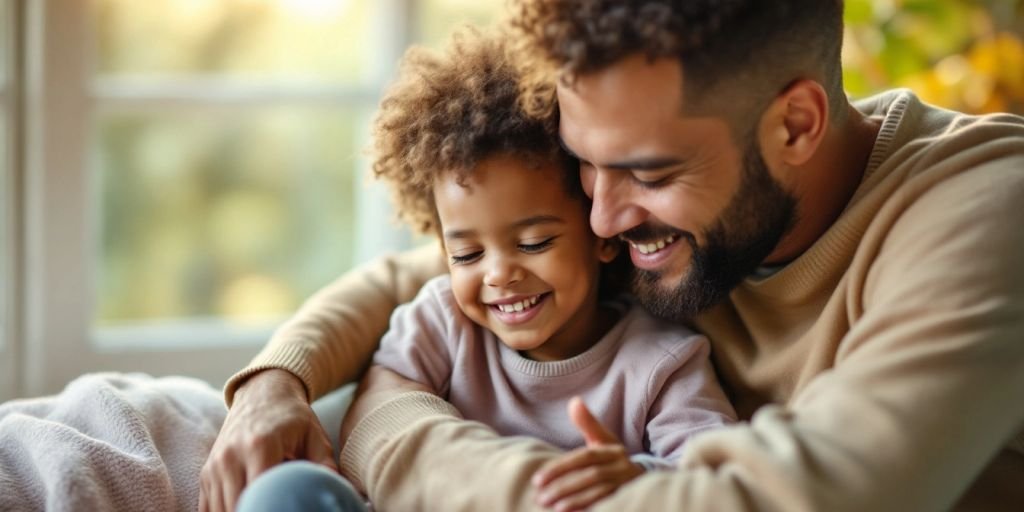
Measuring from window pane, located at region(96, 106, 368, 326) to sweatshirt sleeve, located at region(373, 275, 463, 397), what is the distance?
1280 millimetres

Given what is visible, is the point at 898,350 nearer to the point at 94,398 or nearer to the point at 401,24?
the point at 94,398

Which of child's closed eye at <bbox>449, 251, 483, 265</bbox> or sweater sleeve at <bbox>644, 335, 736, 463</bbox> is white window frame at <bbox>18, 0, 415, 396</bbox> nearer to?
child's closed eye at <bbox>449, 251, 483, 265</bbox>

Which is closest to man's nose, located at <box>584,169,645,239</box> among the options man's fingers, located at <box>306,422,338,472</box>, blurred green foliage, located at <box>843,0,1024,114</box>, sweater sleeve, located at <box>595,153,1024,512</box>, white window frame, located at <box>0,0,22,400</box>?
sweater sleeve, located at <box>595,153,1024,512</box>

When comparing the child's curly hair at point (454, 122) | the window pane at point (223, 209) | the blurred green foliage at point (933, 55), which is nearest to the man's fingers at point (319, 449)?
the child's curly hair at point (454, 122)

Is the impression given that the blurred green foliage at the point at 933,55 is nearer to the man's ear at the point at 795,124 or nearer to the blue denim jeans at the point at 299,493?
the man's ear at the point at 795,124

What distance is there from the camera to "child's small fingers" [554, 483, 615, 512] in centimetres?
119

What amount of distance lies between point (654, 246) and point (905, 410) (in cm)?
43

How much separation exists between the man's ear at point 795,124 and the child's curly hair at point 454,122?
27cm

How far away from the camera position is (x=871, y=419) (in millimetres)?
1135

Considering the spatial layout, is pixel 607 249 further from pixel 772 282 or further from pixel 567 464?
pixel 567 464

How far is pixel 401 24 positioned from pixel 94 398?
1.53 metres

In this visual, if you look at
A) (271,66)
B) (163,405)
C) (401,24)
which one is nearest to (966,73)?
(401,24)

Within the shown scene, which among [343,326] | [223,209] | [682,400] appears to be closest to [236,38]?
[223,209]

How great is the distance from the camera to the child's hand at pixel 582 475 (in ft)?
3.95
